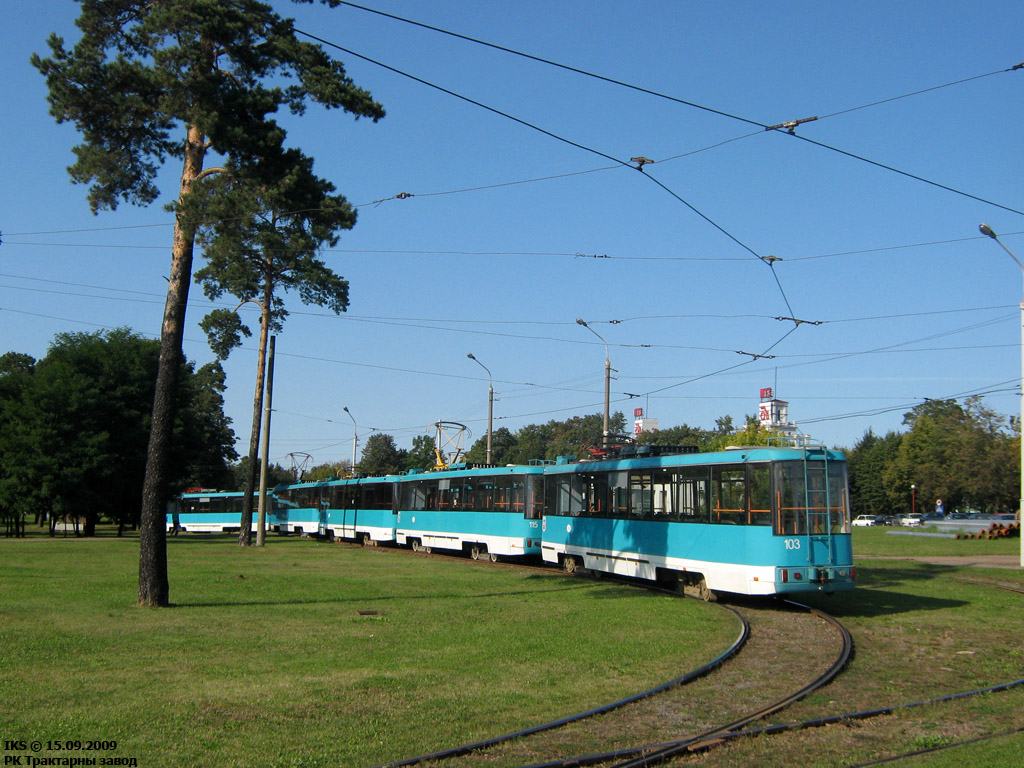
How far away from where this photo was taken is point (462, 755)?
682 centimetres

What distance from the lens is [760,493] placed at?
15.0 metres

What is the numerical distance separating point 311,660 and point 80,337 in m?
38.9

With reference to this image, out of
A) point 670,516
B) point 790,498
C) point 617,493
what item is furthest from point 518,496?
point 790,498

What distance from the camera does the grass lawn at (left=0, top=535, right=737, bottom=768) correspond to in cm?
721

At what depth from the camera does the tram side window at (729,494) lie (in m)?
15.4

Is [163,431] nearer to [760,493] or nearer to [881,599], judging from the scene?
[760,493]

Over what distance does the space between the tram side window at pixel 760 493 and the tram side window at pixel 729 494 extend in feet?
0.70

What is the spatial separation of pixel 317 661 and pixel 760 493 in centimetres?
813

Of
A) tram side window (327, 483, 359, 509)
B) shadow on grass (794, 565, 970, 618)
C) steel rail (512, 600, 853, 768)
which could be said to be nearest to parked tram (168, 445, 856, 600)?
shadow on grass (794, 565, 970, 618)

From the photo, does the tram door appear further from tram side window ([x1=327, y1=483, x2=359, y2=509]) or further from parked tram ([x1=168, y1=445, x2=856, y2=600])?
tram side window ([x1=327, y1=483, x2=359, y2=509])

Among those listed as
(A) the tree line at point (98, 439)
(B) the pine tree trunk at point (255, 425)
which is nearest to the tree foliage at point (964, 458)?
(A) the tree line at point (98, 439)

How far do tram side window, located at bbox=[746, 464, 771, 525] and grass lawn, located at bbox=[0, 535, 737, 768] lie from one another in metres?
1.87

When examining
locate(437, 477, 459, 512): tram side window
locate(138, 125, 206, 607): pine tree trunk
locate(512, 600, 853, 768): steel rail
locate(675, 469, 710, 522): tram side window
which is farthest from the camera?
locate(437, 477, 459, 512): tram side window

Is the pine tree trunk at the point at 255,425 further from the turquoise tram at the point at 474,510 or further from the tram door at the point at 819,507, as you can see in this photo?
the tram door at the point at 819,507
